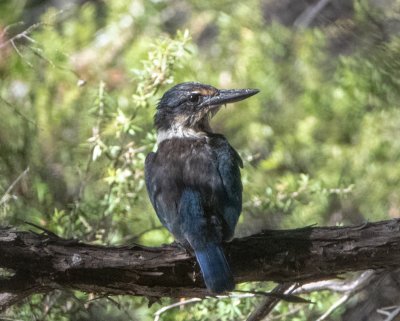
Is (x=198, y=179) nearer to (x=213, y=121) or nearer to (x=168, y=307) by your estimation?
(x=168, y=307)

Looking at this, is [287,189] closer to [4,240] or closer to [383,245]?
[383,245]

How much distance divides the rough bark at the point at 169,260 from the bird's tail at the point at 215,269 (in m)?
0.10

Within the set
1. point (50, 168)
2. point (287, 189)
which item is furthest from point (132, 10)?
point (287, 189)

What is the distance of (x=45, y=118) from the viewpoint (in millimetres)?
5160

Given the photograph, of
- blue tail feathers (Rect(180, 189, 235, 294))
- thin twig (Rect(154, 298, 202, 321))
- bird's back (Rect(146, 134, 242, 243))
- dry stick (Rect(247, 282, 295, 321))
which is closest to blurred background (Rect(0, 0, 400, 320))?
thin twig (Rect(154, 298, 202, 321))

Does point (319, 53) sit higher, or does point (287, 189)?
point (319, 53)

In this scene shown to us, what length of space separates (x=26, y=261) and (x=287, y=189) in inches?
80.4

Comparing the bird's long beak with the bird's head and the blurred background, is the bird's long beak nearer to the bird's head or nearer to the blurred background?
the bird's head

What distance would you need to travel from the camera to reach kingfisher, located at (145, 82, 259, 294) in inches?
101

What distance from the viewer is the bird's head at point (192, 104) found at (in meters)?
3.42

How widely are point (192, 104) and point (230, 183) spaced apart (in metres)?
0.73

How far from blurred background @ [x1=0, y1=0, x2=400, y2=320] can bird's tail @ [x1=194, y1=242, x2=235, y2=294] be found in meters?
0.85

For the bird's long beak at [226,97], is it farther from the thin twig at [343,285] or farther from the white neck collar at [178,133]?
Result: the thin twig at [343,285]

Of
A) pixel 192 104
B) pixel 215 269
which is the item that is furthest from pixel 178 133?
pixel 215 269
